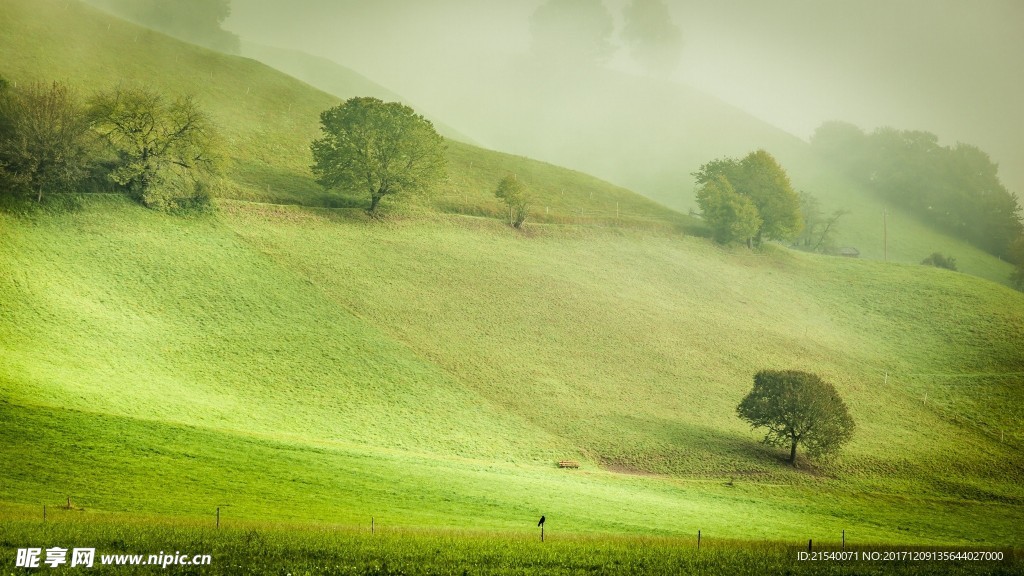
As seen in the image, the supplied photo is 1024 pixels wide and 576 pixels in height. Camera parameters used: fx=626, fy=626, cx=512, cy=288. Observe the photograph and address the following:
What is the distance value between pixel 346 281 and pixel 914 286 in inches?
3070

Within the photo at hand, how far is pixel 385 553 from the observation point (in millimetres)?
18156

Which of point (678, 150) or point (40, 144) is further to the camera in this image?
point (678, 150)

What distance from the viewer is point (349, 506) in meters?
26.4

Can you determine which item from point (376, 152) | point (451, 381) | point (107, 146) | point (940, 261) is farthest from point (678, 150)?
point (107, 146)

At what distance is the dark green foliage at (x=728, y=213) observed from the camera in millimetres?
96188

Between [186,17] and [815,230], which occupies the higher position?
[186,17]

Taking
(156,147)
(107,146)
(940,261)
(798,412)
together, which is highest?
(940,261)

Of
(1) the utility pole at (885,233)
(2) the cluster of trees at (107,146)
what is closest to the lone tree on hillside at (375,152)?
(2) the cluster of trees at (107,146)

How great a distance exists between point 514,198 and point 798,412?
158ft

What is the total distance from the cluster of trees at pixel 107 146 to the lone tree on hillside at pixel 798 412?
5472cm

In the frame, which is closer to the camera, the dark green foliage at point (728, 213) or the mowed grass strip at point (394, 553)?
the mowed grass strip at point (394, 553)

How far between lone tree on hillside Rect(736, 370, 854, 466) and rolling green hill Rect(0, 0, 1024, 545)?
1891 mm

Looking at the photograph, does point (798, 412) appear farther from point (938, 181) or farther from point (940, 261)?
point (938, 181)

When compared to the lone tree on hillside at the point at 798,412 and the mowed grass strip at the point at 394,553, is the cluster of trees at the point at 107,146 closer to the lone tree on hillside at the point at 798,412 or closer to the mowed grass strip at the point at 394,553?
the mowed grass strip at the point at 394,553
